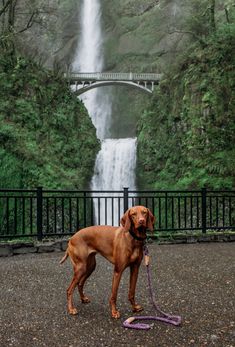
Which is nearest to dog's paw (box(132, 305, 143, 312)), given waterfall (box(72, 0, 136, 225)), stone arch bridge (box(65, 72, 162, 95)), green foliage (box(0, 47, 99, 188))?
green foliage (box(0, 47, 99, 188))

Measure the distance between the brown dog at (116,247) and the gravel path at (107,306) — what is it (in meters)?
0.36

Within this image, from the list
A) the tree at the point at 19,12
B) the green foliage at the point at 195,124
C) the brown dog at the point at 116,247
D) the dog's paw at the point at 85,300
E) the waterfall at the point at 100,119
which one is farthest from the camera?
the tree at the point at 19,12

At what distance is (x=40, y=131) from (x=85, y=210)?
13757 millimetres

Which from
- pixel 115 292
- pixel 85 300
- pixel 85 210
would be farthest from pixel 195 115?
pixel 115 292

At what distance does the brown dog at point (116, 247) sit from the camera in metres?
4.25

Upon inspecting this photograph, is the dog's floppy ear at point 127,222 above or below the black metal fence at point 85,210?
above

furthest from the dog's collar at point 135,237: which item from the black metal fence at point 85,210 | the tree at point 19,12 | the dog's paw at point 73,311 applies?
the tree at point 19,12

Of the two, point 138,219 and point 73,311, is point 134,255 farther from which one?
point 73,311

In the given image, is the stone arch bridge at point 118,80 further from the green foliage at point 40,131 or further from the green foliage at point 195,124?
the green foliage at point 195,124

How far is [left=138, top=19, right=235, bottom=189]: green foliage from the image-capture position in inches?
767

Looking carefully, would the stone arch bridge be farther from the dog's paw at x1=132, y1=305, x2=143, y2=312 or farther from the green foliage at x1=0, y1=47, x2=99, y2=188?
the dog's paw at x1=132, y1=305, x2=143, y2=312

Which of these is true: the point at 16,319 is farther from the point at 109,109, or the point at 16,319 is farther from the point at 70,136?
the point at 109,109

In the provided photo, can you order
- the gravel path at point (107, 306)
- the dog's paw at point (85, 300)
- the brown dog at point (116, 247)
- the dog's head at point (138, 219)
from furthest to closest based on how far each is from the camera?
1. the dog's paw at point (85, 300)
2. the brown dog at point (116, 247)
3. the dog's head at point (138, 219)
4. the gravel path at point (107, 306)

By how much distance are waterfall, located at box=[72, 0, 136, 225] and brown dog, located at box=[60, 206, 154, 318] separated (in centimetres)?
1772
